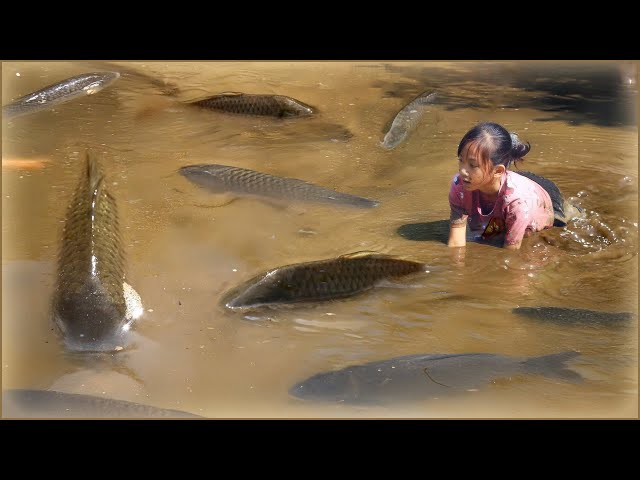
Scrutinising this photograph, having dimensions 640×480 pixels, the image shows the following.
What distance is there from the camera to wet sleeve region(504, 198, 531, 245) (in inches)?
153

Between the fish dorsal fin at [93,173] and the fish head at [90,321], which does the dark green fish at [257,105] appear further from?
the fish head at [90,321]

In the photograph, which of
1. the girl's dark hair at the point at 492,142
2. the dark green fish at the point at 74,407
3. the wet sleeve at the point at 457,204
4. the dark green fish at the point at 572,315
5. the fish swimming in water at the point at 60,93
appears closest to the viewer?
the dark green fish at the point at 74,407

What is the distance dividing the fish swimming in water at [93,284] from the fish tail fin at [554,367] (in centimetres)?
→ 161

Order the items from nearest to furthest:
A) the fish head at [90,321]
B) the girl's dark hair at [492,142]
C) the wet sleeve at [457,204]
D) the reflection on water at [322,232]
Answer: the reflection on water at [322,232]
the fish head at [90,321]
the girl's dark hair at [492,142]
the wet sleeve at [457,204]

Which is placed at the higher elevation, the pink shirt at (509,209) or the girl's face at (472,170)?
the girl's face at (472,170)

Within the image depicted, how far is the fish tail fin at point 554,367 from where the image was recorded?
314 centimetres

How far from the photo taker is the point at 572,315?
3520mm

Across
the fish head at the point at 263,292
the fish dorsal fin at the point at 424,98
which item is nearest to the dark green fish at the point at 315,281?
the fish head at the point at 263,292

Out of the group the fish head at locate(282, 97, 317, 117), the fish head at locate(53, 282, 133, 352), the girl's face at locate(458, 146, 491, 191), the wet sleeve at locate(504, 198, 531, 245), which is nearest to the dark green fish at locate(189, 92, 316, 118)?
the fish head at locate(282, 97, 317, 117)

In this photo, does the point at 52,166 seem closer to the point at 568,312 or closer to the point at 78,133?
the point at 78,133

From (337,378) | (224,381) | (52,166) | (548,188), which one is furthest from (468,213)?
(52,166)

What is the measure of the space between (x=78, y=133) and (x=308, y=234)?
1752 mm

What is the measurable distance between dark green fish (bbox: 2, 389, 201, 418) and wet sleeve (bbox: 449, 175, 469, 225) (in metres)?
1.74

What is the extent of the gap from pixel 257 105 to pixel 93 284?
221 centimetres
